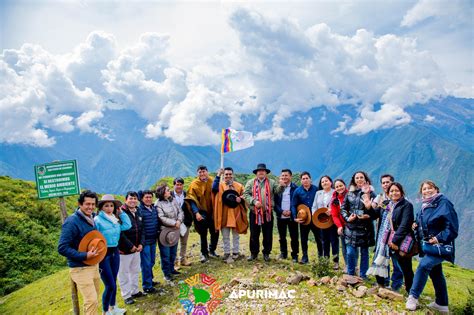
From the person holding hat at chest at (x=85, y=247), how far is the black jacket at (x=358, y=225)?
17.6ft

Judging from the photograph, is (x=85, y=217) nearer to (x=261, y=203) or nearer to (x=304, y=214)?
(x=261, y=203)

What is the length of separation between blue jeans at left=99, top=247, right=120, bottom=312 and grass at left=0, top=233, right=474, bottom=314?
2.14ft

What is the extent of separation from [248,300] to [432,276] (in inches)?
145

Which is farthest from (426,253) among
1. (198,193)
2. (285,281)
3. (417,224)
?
(198,193)

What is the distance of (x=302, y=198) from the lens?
9.32 m

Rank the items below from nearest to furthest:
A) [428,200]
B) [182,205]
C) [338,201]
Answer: [428,200]
[338,201]
[182,205]

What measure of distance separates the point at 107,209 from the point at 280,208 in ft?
16.0

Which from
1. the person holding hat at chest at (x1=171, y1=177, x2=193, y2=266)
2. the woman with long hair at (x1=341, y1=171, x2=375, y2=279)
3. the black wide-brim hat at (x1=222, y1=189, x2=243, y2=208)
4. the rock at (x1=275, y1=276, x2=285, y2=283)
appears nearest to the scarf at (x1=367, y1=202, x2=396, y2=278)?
the woman with long hair at (x1=341, y1=171, x2=375, y2=279)

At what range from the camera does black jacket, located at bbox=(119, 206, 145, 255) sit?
736 centimetres

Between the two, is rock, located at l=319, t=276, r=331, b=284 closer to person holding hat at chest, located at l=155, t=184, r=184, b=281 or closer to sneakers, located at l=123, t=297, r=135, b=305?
person holding hat at chest, located at l=155, t=184, r=184, b=281

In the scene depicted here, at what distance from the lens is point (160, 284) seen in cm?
859

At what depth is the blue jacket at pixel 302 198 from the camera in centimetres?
930

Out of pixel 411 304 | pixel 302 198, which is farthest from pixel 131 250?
pixel 411 304

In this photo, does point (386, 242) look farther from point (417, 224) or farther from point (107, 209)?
point (107, 209)
